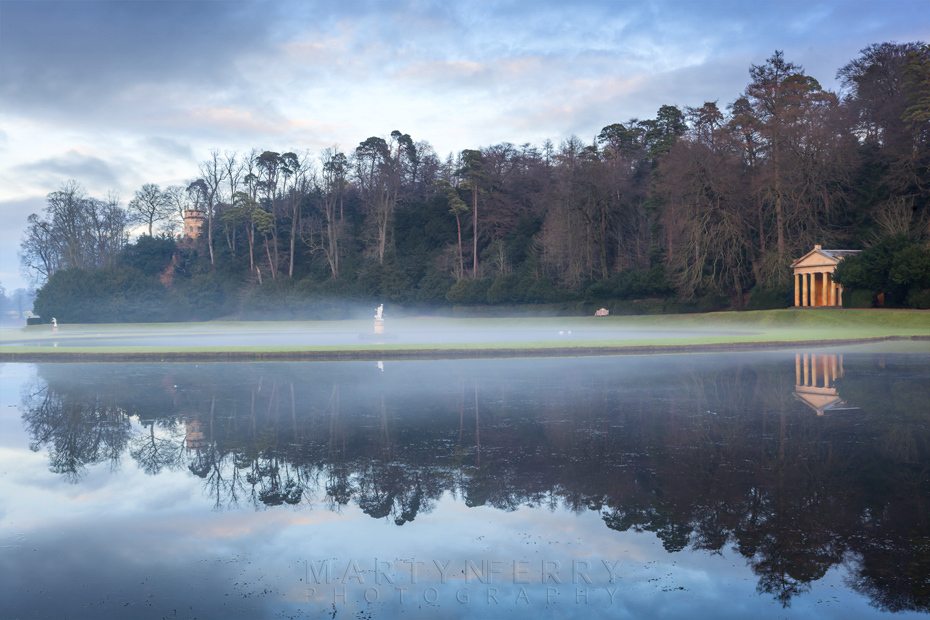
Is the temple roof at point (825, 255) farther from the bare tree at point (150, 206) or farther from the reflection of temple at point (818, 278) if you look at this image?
the bare tree at point (150, 206)

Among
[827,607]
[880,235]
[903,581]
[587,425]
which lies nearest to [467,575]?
[827,607]

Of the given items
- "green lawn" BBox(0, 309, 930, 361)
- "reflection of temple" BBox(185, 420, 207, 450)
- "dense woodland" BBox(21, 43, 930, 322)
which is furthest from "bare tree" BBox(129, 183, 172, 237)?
"reflection of temple" BBox(185, 420, 207, 450)

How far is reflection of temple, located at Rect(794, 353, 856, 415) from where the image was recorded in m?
10.8

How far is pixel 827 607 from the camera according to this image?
12.8ft

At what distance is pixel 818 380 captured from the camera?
545 inches

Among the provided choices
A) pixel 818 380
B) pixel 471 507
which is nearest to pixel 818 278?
pixel 818 380

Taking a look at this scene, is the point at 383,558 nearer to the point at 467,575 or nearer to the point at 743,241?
the point at 467,575

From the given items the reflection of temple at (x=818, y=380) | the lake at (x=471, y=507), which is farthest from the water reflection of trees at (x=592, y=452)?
the reflection of temple at (x=818, y=380)

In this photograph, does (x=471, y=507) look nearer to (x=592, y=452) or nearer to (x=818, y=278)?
(x=592, y=452)

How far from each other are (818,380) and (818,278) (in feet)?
110

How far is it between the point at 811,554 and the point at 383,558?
2.95 metres

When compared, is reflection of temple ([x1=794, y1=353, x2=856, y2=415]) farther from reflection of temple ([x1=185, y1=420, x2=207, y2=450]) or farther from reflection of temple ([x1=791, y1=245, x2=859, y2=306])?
reflection of temple ([x1=791, y1=245, x2=859, y2=306])

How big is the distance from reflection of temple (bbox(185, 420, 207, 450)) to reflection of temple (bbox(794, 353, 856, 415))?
8.73 meters

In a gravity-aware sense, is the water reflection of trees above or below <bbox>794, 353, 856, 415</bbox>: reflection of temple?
above
